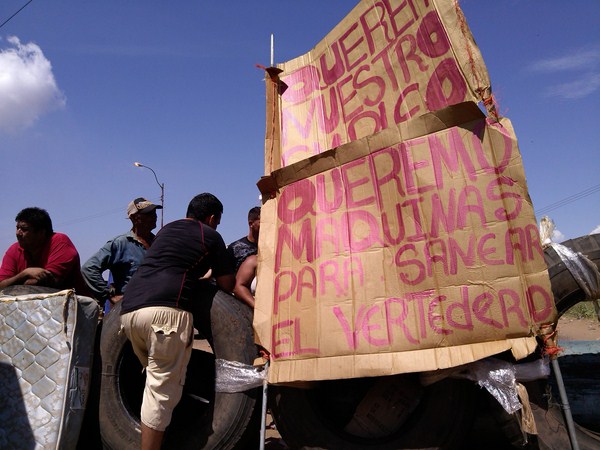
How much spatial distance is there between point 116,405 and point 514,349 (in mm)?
2666

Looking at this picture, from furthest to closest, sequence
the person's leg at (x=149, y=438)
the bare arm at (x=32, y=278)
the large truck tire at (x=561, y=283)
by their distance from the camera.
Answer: the bare arm at (x=32, y=278), the large truck tire at (x=561, y=283), the person's leg at (x=149, y=438)

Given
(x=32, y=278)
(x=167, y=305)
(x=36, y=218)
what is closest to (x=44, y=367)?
(x=32, y=278)

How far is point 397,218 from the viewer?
9.21 ft

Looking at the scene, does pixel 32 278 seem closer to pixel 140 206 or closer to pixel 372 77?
pixel 140 206

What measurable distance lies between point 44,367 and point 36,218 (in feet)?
4.26

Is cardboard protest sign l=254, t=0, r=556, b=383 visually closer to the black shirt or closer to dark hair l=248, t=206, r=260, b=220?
the black shirt

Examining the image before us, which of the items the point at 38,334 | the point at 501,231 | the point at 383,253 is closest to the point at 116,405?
the point at 38,334

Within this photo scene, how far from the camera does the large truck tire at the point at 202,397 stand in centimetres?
314

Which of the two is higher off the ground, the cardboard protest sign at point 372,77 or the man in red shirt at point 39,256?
the cardboard protest sign at point 372,77

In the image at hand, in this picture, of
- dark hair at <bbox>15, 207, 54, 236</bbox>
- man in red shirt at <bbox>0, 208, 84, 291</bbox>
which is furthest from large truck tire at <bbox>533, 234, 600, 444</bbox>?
dark hair at <bbox>15, 207, 54, 236</bbox>

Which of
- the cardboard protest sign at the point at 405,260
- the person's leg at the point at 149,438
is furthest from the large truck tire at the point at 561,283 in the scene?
the person's leg at the point at 149,438

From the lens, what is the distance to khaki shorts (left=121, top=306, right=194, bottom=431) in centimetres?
299

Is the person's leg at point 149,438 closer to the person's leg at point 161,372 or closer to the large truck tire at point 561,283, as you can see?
the person's leg at point 161,372

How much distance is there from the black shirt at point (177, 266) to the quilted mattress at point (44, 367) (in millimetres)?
477
